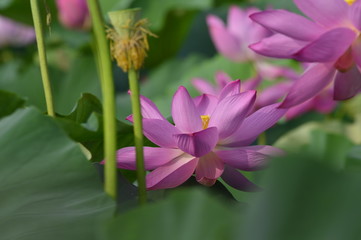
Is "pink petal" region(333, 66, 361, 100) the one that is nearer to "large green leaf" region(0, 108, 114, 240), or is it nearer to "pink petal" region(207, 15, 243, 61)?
"large green leaf" region(0, 108, 114, 240)

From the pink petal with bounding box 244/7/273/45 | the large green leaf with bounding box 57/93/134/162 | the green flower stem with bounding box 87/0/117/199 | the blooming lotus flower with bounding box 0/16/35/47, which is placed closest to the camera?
the green flower stem with bounding box 87/0/117/199

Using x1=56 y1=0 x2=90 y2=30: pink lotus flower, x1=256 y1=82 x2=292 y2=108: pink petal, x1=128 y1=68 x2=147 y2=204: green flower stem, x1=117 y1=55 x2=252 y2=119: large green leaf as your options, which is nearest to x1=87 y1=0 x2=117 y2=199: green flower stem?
x1=128 y1=68 x2=147 y2=204: green flower stem

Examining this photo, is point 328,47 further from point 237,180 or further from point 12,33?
point 12,33

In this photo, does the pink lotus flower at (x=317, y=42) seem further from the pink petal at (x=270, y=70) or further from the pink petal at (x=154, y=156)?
the pink petal at (x=270, y=70)

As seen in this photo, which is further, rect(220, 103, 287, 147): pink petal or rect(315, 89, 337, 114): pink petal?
rect(315, 89, 337, 114): pink petal

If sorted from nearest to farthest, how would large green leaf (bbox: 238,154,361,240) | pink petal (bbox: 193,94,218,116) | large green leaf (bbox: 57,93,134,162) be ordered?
large green leaf (bbox: 238,154,361,240), large green leaf (bbox: 57,93,134,162), pink petal (bbox: 193,94,218,116)

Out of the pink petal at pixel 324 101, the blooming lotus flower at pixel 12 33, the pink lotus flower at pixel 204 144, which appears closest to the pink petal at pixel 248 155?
the pink lotus flower at pixel 204 144

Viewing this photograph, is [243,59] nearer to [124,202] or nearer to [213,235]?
[124,202]
